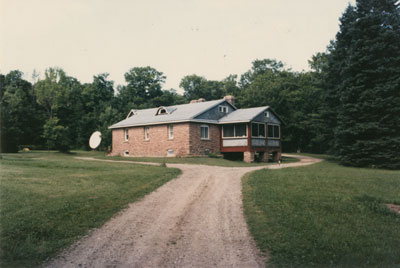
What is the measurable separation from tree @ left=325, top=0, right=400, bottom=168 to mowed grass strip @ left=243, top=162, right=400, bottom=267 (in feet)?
38.6

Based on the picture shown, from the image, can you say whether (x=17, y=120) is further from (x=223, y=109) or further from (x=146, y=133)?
(x=223, y=109)

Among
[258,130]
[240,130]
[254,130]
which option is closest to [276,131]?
[258,130]

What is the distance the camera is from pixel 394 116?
2420cm

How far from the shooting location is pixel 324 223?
8.43 m

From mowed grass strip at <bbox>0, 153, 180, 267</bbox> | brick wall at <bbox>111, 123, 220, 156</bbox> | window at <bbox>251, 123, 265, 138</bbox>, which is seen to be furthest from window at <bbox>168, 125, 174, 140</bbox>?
mowed grass strip at <bbox>0, 153, 180, 267</bbox>

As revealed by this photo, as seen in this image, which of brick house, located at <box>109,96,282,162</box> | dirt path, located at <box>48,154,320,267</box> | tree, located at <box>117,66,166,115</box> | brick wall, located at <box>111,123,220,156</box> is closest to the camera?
dirt path, located at <box>48,154,320,267</box>

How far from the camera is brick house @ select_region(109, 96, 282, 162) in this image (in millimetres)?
30844

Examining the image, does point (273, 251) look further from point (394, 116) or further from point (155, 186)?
point (394, 116)

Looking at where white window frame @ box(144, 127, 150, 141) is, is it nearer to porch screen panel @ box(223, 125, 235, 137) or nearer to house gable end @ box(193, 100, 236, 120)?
house gable end @ box(193, 100, 236, 120)

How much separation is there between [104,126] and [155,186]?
125 feet

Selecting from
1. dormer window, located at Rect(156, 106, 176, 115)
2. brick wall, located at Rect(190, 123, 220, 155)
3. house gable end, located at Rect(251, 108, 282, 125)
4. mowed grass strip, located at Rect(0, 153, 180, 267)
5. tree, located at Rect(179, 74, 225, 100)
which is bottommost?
mowed grass strip, located at Rect(0, 153, 180, 267)

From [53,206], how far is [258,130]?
82.0 feet

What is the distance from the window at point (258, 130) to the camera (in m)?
31.5

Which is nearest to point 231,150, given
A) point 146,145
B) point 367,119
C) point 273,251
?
point 146,145
